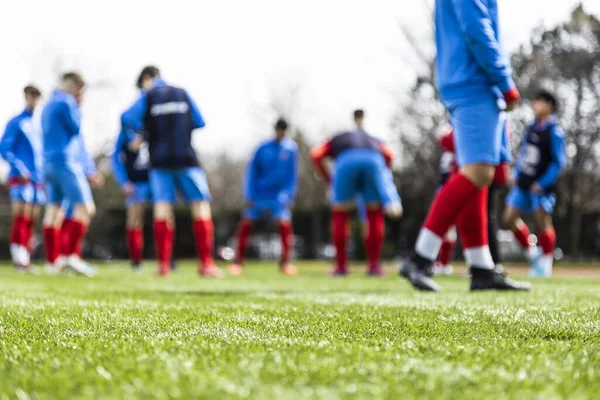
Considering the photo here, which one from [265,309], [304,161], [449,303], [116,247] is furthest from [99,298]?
[304,161]

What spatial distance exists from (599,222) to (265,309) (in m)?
18.5

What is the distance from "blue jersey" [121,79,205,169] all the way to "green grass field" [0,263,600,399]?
431 cm

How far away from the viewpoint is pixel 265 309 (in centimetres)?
325

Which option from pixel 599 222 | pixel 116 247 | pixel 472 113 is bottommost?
pixel 116 247

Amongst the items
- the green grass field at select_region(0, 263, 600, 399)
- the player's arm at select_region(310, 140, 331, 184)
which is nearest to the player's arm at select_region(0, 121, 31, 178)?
the player's arm at select_region(310, 140, 331, 184)

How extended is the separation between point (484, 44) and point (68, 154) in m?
5.50

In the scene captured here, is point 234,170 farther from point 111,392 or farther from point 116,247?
point 111,392

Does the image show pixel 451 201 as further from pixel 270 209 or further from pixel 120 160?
pixel 120 160

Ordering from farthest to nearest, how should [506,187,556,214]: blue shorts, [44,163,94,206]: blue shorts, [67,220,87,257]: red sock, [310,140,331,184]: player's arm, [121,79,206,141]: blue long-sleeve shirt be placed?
[310,140,331,184]: player's arm, [506,187,556,214]: blue shorts, [67,220,87,257]: red sock, [44,163,94,206]: blue shorts, [121,79,206,141]: blue long-sleeve shirt

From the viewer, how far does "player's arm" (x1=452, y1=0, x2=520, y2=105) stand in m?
4.43

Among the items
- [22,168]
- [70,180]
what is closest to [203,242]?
[70,180]

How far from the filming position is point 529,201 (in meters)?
8.98

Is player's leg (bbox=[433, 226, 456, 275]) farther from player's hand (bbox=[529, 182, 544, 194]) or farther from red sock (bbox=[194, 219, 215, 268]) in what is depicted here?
red sock (bbox=[194, 219, 215, 268])

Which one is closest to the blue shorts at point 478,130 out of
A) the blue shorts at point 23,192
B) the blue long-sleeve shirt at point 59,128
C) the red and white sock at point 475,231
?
the red and white sock at point 475,231
